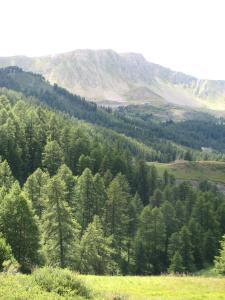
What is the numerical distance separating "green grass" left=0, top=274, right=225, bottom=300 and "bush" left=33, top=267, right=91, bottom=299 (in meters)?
0.39

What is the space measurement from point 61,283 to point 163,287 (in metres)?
11.8

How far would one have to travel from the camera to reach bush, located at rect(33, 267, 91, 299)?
19.2m

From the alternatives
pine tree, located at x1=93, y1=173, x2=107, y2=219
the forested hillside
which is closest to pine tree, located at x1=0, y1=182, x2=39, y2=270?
the forested hillside

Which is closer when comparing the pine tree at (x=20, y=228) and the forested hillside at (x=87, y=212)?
the pine tree at (x=20, y=228)

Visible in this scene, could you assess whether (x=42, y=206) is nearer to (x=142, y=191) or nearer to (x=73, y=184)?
(x=73, y=184)

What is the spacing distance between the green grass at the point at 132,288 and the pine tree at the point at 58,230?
94.1 feet

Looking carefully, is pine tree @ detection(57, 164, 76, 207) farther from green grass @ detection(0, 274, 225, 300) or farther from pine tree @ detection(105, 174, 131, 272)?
green grass @ detection(0, 274, 225, 300)

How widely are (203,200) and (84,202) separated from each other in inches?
1245

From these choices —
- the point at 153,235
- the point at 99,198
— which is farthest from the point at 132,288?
the point at 99,198

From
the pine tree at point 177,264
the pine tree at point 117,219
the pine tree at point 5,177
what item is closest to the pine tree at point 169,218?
the pine tree at point 117,219

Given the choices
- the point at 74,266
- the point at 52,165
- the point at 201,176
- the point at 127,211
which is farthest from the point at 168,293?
the point at 201,176

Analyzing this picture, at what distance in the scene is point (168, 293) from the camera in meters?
27.4

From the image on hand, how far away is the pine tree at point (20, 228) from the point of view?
156ft

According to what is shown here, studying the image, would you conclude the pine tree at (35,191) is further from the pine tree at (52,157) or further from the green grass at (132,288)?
the green grass at (132,288)
